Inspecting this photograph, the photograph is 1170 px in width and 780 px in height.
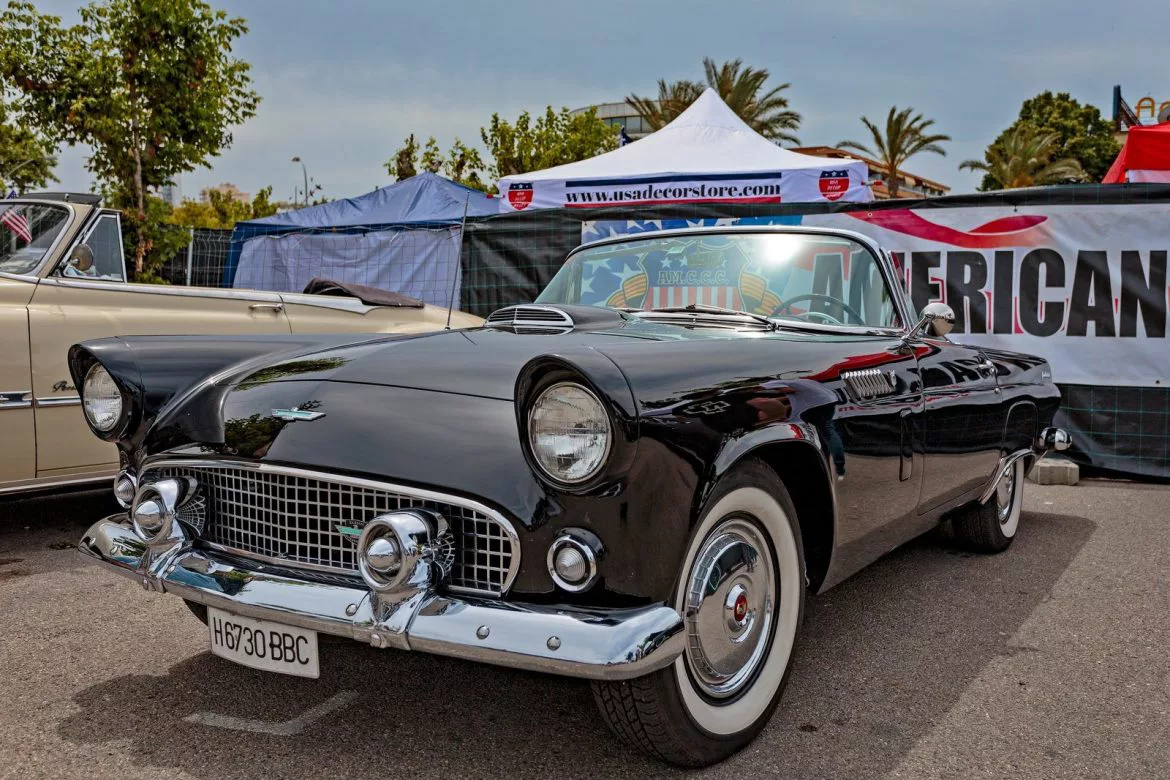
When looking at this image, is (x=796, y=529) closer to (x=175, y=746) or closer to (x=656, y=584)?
(x=656, y=584)

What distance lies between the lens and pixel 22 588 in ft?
12.6

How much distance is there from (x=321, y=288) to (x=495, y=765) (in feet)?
14.4

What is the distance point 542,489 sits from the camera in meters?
2.07

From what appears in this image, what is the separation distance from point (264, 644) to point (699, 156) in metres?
9.89

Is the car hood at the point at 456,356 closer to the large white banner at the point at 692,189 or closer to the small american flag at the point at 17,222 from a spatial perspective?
the small american flag at the point at 17,222

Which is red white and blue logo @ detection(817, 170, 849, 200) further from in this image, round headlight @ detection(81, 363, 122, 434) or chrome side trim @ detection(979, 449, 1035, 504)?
round headlight @ detection(81, 363, 122, 434)

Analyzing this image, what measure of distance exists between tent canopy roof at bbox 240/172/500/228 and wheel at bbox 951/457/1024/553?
9.38 metres

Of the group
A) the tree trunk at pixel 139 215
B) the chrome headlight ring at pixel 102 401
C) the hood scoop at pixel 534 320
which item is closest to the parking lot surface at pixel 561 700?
the chrome headlight ring at pixel 102 401

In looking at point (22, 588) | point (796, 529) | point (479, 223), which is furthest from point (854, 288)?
point (479, 223)

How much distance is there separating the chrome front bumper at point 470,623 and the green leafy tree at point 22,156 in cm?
1123

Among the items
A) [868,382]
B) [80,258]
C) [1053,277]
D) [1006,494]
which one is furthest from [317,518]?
[1053,277]

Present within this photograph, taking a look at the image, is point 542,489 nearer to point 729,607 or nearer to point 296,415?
point 729,607

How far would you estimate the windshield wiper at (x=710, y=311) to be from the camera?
3158 millimetres

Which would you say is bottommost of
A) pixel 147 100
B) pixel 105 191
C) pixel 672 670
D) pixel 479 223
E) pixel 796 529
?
pixel 672 670
